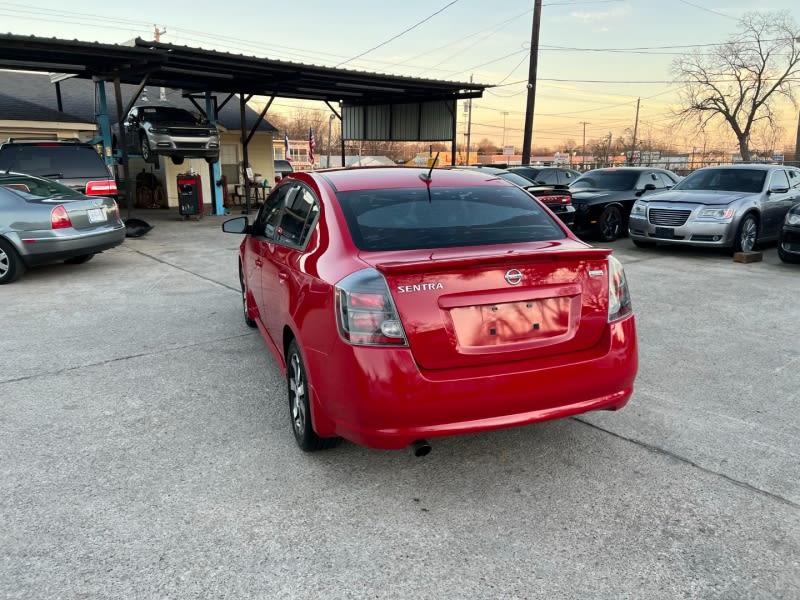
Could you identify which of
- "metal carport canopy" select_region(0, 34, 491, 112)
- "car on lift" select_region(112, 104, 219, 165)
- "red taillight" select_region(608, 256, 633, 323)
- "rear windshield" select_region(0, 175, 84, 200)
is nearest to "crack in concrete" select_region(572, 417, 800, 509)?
"red taillight" select_region(608, 256, 633, 323)

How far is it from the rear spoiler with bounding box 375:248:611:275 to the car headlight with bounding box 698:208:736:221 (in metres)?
8.27

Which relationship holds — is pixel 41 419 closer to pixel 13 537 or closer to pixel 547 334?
pixel 13 537

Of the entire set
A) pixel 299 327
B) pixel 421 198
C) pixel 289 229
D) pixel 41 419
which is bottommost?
pixel 41 419

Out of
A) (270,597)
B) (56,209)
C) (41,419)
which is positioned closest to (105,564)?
(270,597)

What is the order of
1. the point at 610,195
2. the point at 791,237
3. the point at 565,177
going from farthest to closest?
the point at 565,177 → the point at 610,195 → the point at 791,237

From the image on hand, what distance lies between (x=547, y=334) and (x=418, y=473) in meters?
1.04

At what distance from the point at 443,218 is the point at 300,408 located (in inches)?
53.3

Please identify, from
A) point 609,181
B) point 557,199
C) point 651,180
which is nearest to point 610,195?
point 609,181

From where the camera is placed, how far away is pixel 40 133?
19.7 m

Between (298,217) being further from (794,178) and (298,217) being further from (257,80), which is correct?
(257,80)

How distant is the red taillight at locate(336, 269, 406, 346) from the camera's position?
8.79ft

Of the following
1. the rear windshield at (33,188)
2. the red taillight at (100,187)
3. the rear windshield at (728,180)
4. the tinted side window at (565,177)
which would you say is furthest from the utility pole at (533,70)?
the rear windshield at (33,188)

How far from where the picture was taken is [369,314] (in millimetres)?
2705

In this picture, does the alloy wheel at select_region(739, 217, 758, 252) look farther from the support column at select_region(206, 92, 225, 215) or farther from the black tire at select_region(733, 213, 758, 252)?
the support column at select_region(206, 92, 225, 215)
